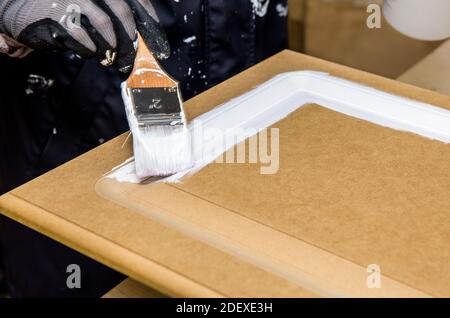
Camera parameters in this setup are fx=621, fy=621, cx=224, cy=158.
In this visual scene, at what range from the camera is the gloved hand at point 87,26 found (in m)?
0.80

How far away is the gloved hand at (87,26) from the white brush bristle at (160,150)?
17 cm

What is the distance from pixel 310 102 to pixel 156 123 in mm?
265

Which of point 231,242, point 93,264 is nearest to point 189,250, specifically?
point 231,242

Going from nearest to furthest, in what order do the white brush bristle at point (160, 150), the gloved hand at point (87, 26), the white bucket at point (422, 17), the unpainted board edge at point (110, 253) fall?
the unpainted board edge at point (110, 253) → the white brush bristle at point (160, 150) → the gloved hand at point (87, 26) → the white bucket at point (422, 17)

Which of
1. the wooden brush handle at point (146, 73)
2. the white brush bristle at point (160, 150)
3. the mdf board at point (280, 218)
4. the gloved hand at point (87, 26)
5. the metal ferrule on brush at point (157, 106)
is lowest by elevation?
the mdf board at point (280, 218)

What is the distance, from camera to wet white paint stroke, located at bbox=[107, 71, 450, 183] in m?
0.81

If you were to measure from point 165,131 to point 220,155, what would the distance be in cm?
9

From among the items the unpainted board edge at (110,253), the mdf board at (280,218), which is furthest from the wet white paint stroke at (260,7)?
the unpainted board edge at (110,253)

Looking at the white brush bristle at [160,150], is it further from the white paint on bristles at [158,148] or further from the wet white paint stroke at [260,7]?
the wet white paint stroke at [260,7]

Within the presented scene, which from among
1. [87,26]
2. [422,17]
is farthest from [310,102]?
[87,26]

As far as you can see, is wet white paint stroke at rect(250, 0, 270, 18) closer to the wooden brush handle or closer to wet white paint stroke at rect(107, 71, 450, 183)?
wet white paint stroke at rect(107, 71, 450, 183)

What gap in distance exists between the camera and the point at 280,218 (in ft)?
2.13

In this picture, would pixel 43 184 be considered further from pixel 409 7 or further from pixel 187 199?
pixel 409 7

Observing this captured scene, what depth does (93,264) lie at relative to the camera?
1.19 meters
